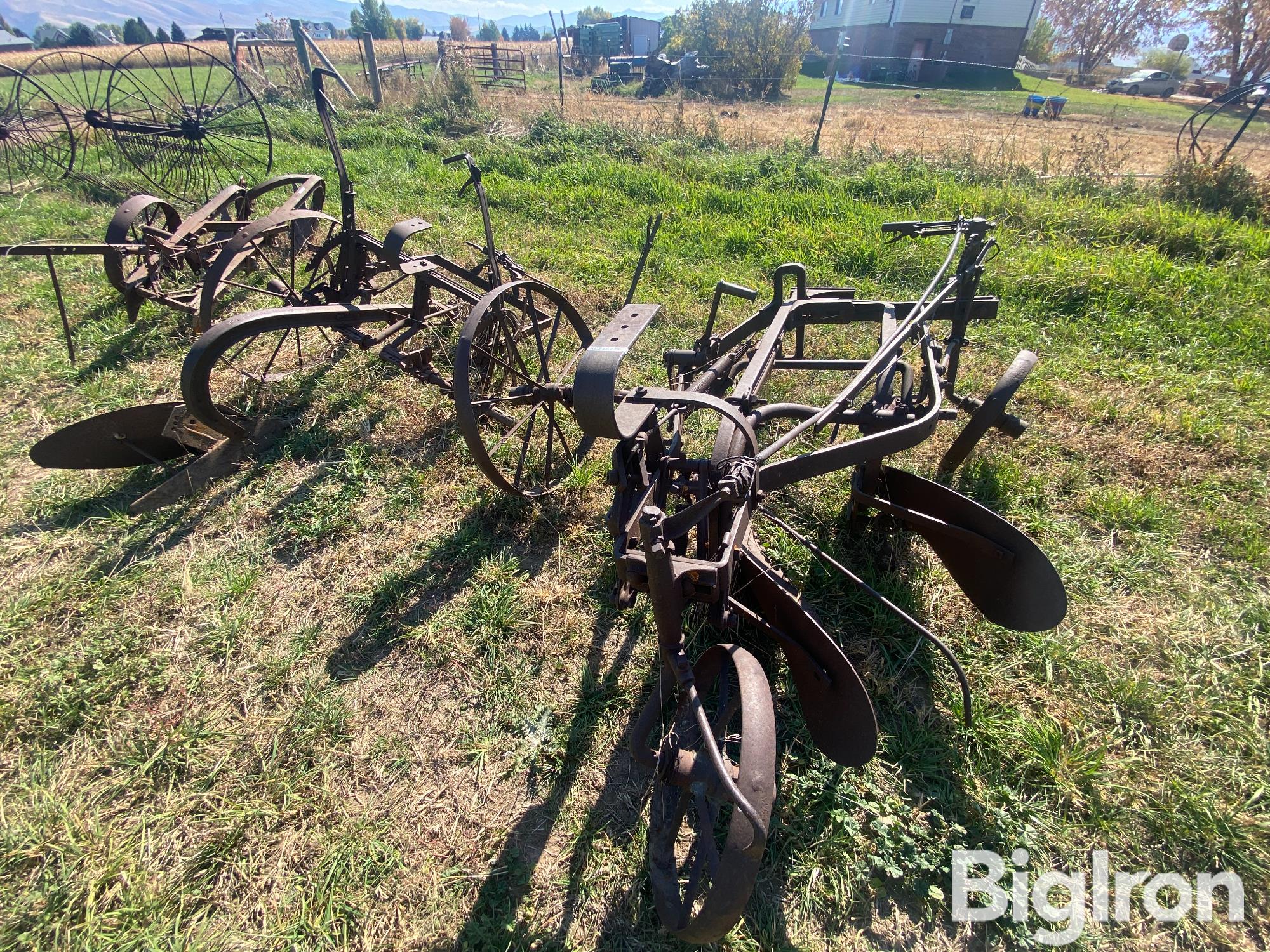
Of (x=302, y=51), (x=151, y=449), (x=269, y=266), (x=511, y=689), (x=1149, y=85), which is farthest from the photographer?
(x=1149, y=85)

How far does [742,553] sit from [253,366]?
4.26 m

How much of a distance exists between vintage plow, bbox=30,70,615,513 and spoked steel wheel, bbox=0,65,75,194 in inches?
257

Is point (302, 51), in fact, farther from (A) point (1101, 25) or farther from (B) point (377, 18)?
(B) point (377, 18)

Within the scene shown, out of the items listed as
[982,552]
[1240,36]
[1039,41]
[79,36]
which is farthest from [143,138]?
[1039,41]

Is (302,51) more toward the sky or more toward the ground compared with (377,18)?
more toward the ground

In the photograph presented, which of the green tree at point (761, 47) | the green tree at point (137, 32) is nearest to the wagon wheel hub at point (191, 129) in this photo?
the green tree at point (761, 47)

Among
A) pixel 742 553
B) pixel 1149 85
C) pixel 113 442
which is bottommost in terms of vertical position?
pixel 113 442

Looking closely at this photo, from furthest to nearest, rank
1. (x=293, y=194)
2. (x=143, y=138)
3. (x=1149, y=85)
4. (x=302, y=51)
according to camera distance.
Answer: (x=1149, y=85)
(x=302, y=51)
(x=143, y=138)
(x=293, y=194)

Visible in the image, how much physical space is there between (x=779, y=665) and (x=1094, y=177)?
8618 millimetres

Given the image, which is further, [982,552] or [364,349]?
[364,349]

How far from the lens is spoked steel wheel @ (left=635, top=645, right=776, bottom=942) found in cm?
142

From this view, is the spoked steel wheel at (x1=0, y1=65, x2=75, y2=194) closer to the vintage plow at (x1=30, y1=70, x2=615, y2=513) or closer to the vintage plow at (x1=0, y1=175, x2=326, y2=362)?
the vintage plow at (x1=0, y1=175, x2=326, y2=362)

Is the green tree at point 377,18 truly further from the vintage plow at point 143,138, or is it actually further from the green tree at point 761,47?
the vintage plow at point 143,138

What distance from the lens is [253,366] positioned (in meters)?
4.55
